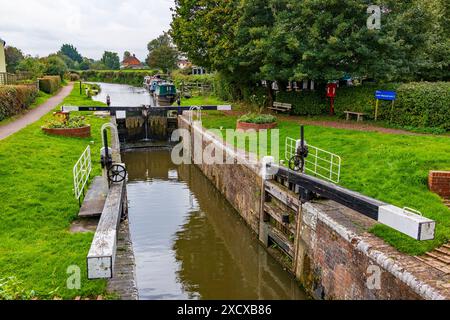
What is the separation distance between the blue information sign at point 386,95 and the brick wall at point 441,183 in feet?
25.5

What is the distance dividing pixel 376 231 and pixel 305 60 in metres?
11.6

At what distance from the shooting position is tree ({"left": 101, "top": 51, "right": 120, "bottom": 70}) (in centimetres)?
13662

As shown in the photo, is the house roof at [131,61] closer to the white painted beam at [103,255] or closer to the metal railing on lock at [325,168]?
the metal railing on lock at [325,168]

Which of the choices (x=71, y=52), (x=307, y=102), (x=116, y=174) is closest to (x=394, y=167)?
(x=116, y=174)

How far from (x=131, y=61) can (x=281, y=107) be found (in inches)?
5012

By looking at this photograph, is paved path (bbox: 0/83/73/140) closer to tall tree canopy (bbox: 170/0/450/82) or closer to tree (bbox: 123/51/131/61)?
tall tree canopy (bbox: 170/0/450/82)

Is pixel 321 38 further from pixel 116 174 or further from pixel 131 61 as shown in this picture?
pixel 131 61

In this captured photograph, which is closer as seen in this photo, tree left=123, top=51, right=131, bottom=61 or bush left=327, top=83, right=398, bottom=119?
bush left=327, top=83, right=398, bottom=119

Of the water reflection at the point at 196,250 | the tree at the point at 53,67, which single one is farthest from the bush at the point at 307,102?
the tree at the point at 53,67

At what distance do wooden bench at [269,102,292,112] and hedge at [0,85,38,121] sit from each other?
13320 millimetres

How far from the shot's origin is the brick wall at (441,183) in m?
8.82

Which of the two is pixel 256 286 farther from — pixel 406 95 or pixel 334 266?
pixel 406 95

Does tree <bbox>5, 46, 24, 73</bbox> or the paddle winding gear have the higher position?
tree <bbox>5, 46, 24, 73</bbox>

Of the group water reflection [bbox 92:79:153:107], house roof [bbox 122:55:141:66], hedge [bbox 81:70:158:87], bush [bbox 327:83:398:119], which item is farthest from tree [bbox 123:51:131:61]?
bush [bbox 327:83:398:119]
